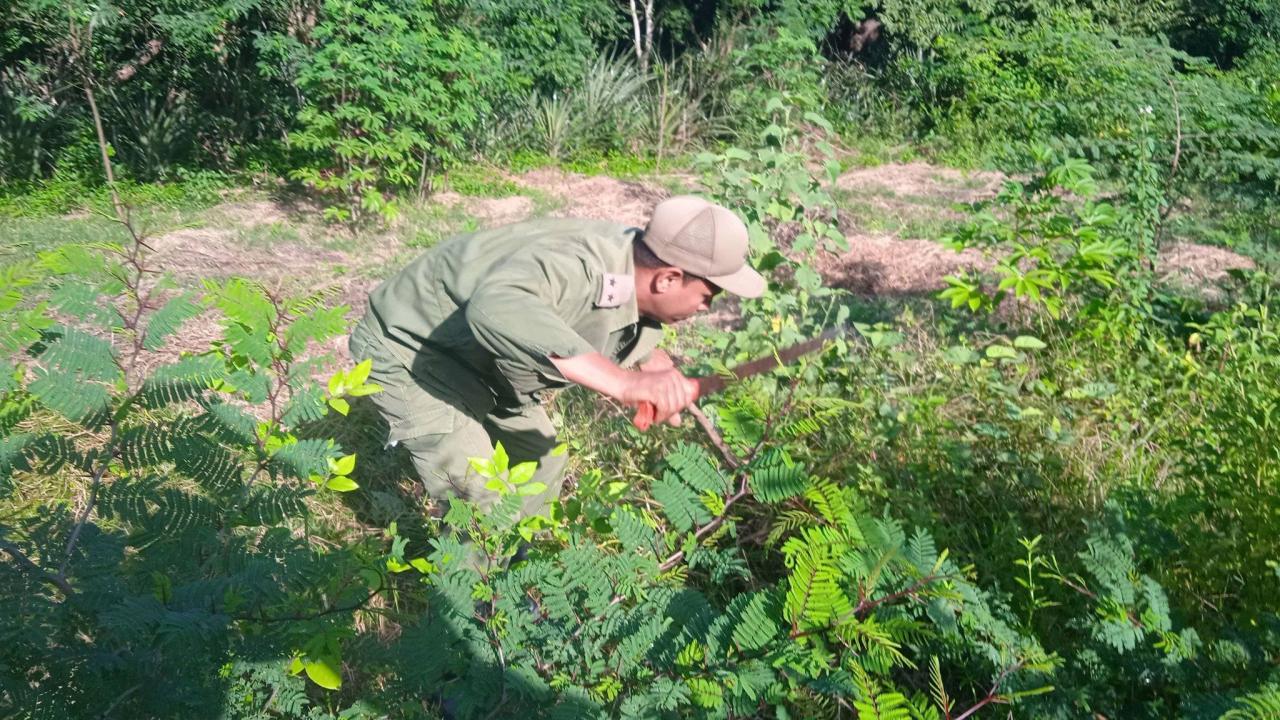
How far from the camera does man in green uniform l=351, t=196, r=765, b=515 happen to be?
8.76 ft

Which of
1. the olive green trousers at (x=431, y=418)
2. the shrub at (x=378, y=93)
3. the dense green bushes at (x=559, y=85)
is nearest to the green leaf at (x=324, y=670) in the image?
the olive green trousers at (x=431, y=418)

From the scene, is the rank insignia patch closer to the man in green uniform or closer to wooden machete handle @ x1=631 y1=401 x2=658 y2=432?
the man in green uniform

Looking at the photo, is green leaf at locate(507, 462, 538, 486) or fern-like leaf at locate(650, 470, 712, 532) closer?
fern-like leaf at locate(650, 470, 712, 532)

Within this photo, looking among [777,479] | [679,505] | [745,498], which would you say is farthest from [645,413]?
[745,498]

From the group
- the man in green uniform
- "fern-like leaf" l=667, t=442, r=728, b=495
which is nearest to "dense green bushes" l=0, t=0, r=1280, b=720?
"fern-like leaf" l=667, t=442, r=728, b=495

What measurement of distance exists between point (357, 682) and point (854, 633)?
1.64 meters

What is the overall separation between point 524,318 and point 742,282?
767 millimetres

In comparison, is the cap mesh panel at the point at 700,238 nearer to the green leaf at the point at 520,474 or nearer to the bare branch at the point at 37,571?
the green leaf at the point at 520,474

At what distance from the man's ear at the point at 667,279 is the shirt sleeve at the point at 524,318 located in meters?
0.33

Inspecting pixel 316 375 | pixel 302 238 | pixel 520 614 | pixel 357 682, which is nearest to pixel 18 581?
pixel 520 614

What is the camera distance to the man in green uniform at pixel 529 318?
2670 mm

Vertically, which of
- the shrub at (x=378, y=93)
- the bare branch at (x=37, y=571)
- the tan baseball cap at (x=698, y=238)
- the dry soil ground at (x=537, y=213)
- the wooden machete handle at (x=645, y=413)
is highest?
the bare branch at (x=37, y=571)

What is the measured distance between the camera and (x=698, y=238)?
290cm

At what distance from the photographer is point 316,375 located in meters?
5.00
